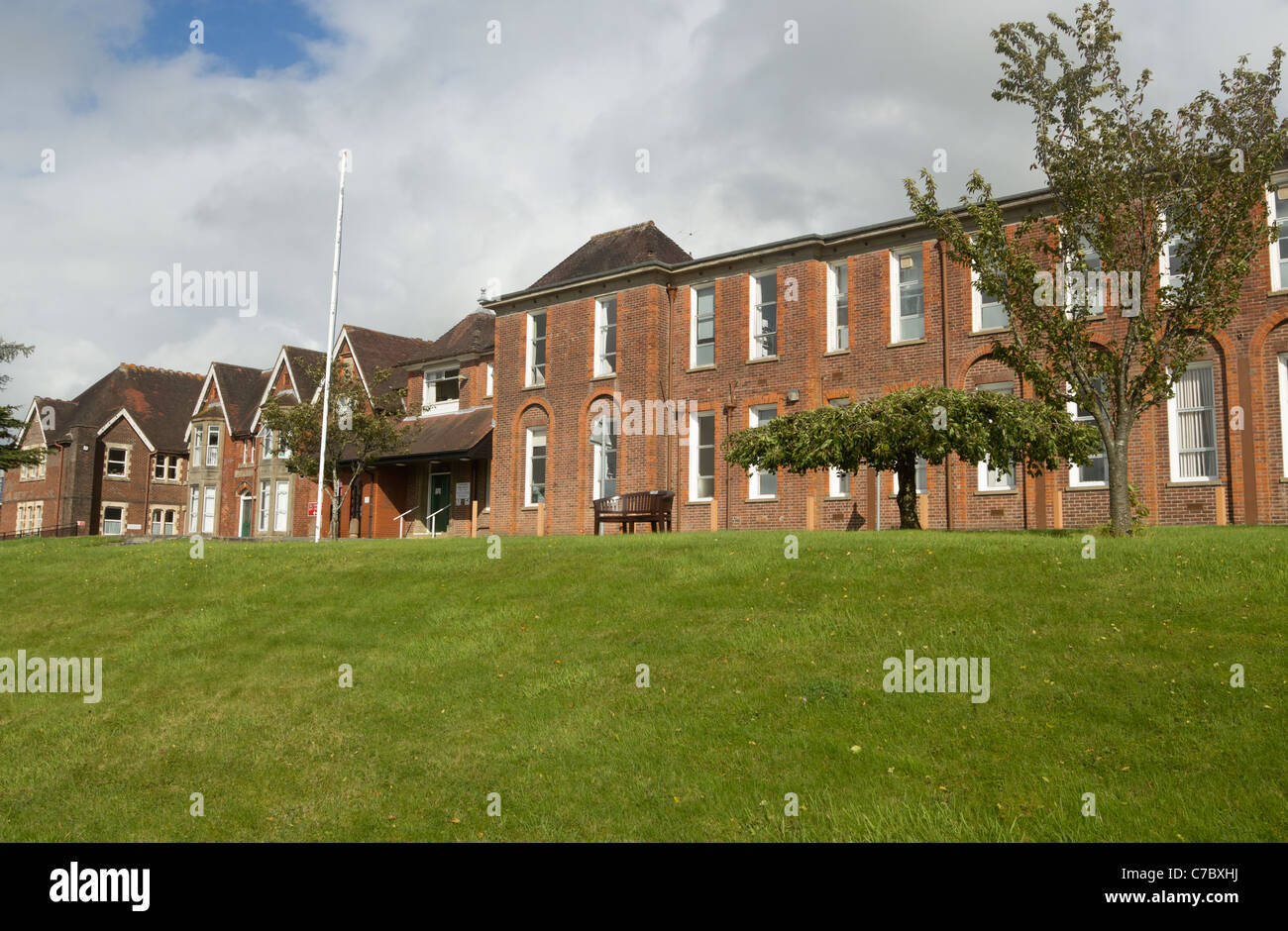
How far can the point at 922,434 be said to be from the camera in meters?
16.9

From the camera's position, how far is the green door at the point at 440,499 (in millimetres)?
37719

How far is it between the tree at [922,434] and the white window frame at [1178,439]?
4920mm

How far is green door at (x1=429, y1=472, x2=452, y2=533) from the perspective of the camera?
37719 mm

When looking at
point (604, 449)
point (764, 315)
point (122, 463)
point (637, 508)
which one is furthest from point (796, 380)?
point (122, 463)

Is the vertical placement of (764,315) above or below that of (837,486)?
above

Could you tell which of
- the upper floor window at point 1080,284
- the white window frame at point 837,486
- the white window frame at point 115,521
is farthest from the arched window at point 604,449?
the white window frame at point 115,521

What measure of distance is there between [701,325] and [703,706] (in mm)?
22028

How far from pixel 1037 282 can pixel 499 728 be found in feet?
34.9

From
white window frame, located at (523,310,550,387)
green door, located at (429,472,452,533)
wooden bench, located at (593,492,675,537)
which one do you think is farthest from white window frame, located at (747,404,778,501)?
green door, located at (429,472,452,533)

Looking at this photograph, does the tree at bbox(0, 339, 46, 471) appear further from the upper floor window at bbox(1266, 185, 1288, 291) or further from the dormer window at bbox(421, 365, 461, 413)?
the upper floor window at bbox(1266, 185, 1288, 291)

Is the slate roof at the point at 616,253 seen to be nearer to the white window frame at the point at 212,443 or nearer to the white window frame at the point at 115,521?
the white window frame at the point at 212,443

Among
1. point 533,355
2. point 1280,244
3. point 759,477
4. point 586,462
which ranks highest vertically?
point 1280,244

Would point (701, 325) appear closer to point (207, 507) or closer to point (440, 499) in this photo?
point (440, 499)
